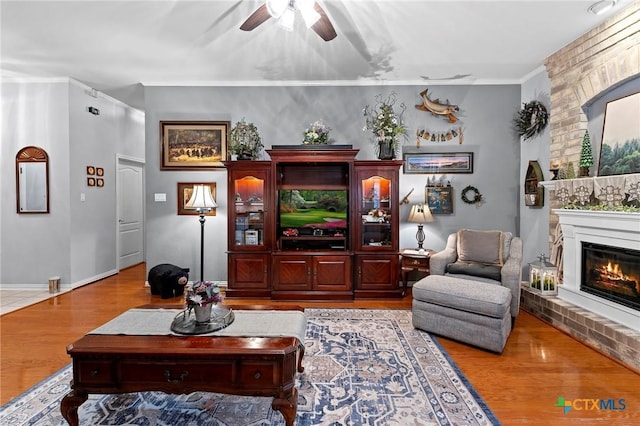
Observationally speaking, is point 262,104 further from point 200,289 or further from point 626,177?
point 626,177

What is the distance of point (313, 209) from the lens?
455 cm

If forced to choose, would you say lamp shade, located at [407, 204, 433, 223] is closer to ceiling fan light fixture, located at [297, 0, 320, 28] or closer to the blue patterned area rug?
the blue patterned area rug

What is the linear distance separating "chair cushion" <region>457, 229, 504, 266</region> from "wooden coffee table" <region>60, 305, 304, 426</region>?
290 cm

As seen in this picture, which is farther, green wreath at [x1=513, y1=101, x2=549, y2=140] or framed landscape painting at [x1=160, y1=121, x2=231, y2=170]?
framed landscape painting at [x1=160, y1=121, x2=231, y2=170]

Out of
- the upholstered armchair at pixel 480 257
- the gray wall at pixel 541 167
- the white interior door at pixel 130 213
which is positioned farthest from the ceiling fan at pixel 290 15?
the white interior door at pixel 130 213

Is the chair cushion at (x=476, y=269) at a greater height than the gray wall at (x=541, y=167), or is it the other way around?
the gray wall at (x=541, y=167)

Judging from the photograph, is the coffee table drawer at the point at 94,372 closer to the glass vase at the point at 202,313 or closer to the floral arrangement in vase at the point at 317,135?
the glass vase at the point at 202,313

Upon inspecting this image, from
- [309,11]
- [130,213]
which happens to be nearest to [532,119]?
[309,11]

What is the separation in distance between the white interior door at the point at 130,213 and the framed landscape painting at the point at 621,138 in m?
7.14

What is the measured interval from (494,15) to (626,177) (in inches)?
74.9

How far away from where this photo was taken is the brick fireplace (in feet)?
9.20

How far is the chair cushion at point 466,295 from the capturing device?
286 centimetres

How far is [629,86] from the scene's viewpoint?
3.07 metres

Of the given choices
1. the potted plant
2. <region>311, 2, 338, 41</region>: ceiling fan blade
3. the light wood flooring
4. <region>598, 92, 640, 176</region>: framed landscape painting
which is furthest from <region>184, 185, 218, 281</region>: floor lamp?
<region>598, 92, 640, 176</region>: framed landscape painting
